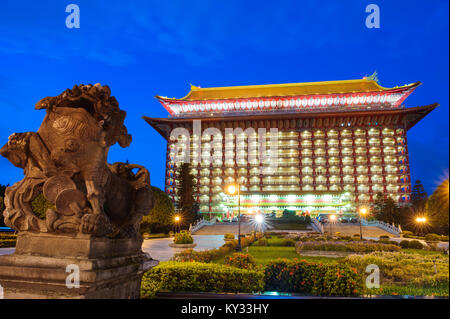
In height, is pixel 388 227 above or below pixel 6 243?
below

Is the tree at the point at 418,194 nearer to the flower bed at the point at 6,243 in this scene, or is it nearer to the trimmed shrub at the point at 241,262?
the trimmed shrub at the point at 241,262

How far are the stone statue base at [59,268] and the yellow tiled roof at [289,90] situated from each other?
9481 centimetres

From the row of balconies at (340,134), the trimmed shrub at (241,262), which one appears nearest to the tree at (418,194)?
the row of balconies at (340,134)

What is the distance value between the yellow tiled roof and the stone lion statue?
94110 millimetres

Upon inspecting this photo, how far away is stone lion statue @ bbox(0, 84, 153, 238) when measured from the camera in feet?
12.0

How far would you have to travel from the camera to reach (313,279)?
725 cm

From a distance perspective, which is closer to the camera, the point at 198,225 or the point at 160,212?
the point at 160,212

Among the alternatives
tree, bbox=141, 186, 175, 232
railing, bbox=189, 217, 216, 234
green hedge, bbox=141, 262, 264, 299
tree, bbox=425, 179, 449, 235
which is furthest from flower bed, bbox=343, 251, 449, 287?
railing, bbox=189, 217, 216, 234

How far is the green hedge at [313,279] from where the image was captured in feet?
22.0

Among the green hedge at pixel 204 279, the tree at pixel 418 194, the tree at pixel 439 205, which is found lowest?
the green hedge at pixel 204 279

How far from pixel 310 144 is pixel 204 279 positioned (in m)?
87.2

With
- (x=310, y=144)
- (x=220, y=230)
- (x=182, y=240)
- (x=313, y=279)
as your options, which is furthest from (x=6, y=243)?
(x=310, y=144)

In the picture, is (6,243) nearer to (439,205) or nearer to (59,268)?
(59,268)

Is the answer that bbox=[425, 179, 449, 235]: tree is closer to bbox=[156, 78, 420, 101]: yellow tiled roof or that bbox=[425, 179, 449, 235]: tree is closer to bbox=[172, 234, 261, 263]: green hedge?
bbox=[172, 234, 261, 263]: green hedge
